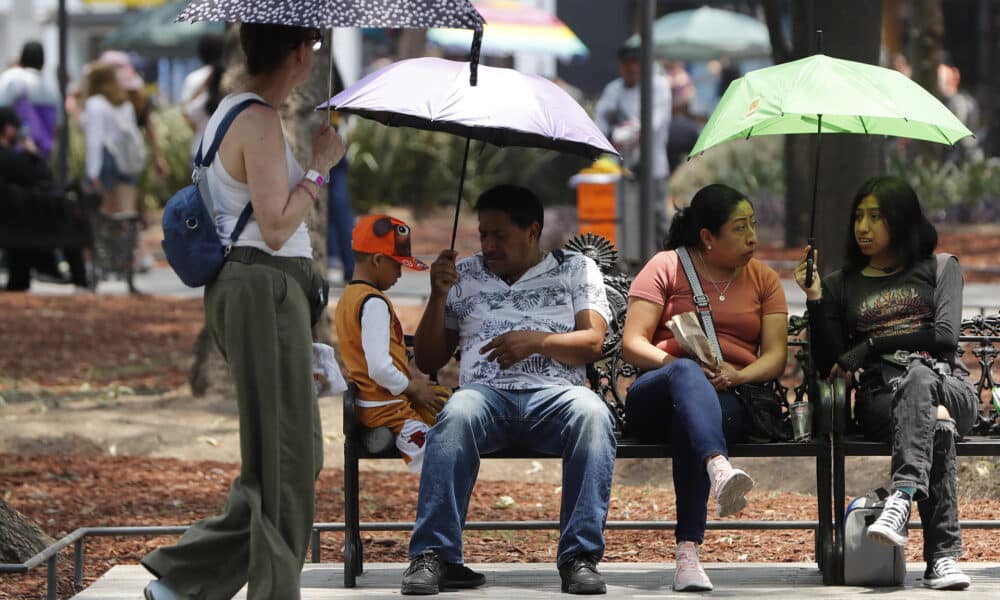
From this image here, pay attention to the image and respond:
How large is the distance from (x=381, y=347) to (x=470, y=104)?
866mm

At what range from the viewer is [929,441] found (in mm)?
5746

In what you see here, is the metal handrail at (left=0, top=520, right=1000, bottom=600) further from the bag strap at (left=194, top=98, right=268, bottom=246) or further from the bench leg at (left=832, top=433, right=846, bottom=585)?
the bag strap at (left=194, top=98, right=268, bottom=246)

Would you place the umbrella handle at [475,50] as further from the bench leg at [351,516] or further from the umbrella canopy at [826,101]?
the bench leg at [351,516]

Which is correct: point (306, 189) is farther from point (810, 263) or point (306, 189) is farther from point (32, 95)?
point (32, 95)

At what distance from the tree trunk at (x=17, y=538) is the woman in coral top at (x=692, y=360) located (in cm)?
221

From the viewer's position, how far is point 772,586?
5902 mm

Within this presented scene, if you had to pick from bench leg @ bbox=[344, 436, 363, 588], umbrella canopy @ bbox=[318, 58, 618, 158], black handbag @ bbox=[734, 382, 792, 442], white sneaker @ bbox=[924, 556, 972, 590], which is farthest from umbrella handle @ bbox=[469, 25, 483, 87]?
white sneaker @ bbox=[924, 556, 972, 590]

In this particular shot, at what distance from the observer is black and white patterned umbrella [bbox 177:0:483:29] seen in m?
Result: 4.96

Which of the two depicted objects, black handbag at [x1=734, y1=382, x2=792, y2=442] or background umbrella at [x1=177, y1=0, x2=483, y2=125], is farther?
black handbag at [x1=734, y1=382, x2=792, y2=442]

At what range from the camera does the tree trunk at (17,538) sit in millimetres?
6398

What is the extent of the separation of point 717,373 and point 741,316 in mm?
278

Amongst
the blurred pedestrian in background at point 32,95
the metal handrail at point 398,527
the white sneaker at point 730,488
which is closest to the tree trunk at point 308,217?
the metal handrail at point 398,527

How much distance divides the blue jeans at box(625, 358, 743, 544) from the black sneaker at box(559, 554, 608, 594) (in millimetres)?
329

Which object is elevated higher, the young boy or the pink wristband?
the pink wristband
